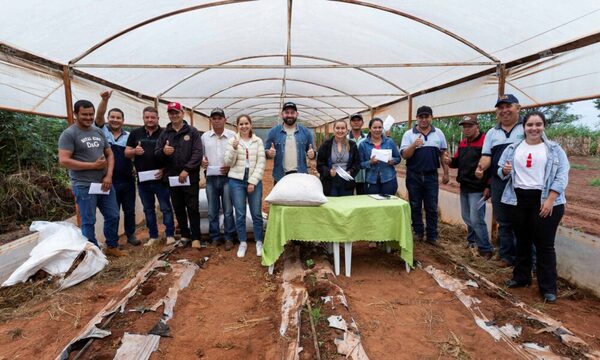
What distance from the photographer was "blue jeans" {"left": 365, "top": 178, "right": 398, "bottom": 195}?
4.25m

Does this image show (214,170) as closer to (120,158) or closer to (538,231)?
(120,158)

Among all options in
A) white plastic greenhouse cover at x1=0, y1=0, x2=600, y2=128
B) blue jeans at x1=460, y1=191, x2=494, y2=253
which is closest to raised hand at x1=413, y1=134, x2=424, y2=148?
blue jeans at x1=460, y1=191, x2=494, y2=253

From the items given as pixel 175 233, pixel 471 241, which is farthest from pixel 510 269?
pixel 175 233

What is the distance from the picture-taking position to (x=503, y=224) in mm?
3709

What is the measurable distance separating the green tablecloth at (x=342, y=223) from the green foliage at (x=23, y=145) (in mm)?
4820

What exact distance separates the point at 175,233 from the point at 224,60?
3308mm

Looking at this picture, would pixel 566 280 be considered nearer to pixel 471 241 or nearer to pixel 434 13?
pixel 471 241

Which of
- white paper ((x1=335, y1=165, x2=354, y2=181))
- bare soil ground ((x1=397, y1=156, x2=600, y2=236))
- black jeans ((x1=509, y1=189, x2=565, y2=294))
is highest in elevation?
white paper ((x1=335, y1=165, x2=354, y2=181))

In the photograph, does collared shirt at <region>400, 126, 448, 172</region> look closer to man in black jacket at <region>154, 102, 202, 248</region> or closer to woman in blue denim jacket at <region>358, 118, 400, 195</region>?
woman in blue denim jacket at <region>358, 118, 400, 195</region>

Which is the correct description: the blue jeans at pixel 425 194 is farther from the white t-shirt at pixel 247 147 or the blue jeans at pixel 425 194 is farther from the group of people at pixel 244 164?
the white t-shirt at pixel 247 147

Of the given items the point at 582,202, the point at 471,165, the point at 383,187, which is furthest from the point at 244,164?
the point at 582,202

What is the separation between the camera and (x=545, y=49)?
12.1ft

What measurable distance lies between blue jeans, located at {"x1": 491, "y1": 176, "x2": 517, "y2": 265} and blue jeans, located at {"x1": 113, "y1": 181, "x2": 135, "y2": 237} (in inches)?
168

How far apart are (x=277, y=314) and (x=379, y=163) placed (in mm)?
2216
